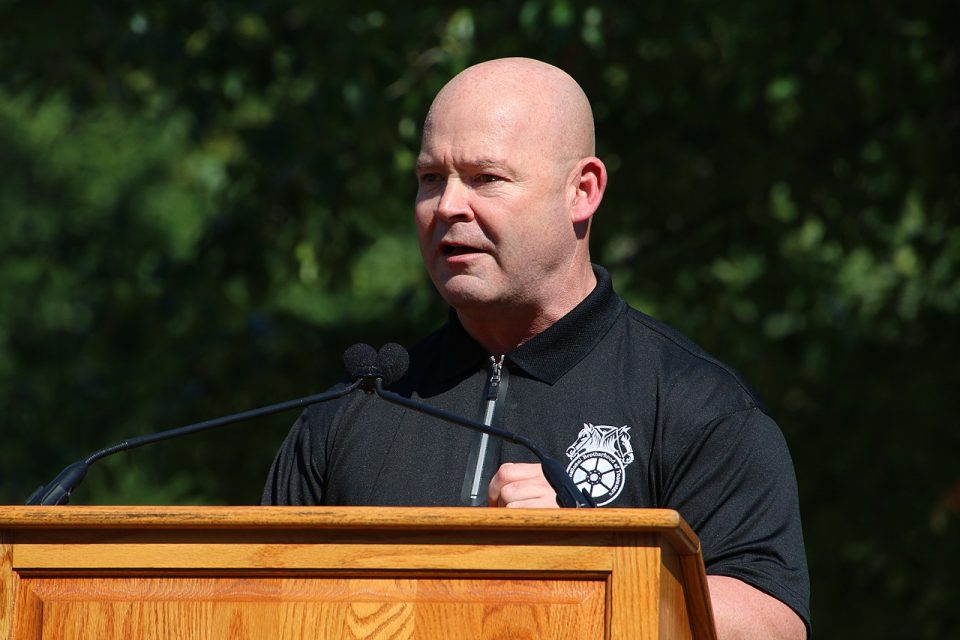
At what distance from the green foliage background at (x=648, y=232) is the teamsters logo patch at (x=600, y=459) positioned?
11.6 ft

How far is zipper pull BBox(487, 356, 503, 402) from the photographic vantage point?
130 inches

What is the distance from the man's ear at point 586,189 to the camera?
336cm

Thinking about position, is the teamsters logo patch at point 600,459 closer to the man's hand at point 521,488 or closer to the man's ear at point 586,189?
the man's hand at point 521,488

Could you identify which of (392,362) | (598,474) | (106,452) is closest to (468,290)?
(392,362)

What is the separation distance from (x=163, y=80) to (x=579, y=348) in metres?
4.11

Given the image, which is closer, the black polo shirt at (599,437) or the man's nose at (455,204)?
the black polo shirt at (599,437)

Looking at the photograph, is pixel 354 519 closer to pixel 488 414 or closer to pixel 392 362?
pixel 392 362

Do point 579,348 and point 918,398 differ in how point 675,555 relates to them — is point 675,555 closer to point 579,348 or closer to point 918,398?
point 579,348

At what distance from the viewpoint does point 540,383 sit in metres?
3.28

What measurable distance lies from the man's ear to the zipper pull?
1.05 feet

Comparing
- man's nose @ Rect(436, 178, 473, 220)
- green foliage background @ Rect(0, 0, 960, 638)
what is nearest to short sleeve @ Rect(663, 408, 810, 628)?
man's nose @ Rect(436, 178, 473, 220)

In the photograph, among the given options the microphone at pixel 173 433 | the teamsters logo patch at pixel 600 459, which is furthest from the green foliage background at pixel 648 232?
the microphone at pixel 173 433

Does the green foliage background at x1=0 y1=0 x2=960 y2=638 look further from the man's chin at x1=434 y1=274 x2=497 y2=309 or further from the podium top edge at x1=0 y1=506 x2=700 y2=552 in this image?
the podium top edge at x1=0 y1=506 x2=700 y2=552

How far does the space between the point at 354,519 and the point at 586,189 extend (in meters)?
1.32
